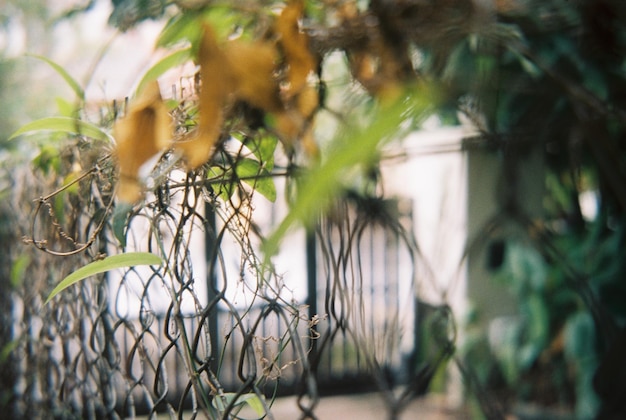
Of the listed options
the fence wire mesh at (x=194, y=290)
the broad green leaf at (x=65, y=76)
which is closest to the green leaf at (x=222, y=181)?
the fence wire mesh at (x=194, y=290)

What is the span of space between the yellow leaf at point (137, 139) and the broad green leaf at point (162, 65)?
0.14 m

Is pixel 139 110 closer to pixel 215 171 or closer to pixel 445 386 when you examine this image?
pixel 215 171

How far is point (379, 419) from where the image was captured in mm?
2719

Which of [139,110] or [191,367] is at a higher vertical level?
[139,110]

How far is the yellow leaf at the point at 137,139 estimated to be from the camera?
0.29 meters

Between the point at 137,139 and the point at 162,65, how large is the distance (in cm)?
17

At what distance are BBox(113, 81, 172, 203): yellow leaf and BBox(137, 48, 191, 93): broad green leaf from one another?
140 millimetres

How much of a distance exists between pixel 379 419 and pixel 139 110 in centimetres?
270

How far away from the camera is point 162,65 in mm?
448

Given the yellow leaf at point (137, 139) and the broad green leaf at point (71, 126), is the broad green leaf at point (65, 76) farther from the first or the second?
the yellow leaf at point (137, 139)

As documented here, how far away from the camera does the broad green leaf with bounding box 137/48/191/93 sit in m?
0.44

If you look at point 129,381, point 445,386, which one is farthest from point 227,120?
point 445,386

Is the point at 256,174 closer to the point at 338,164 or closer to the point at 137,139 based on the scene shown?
the point at 137,139

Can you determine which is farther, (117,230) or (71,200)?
(71,200)
